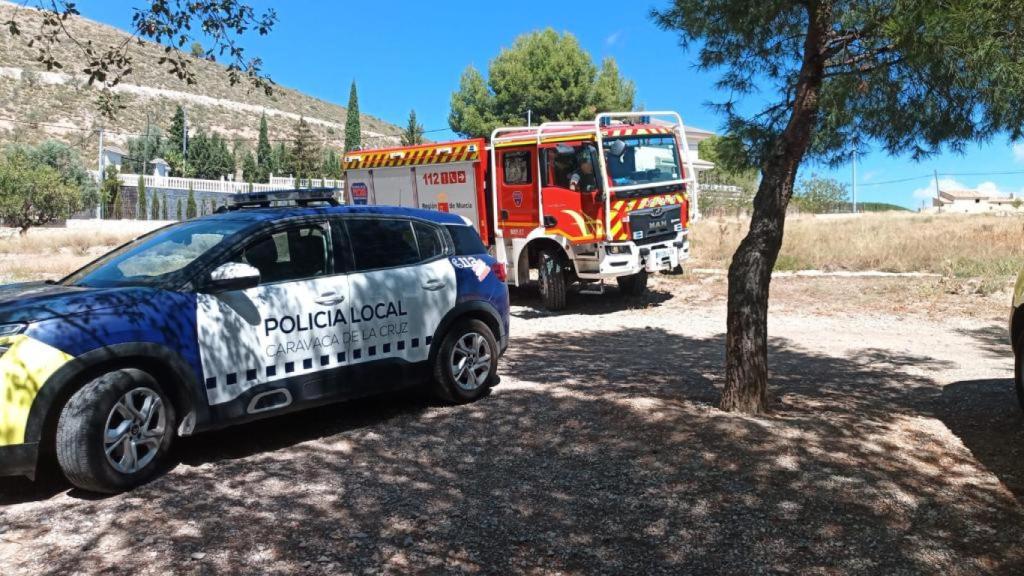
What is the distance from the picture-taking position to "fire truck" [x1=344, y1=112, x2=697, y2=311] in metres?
12.5

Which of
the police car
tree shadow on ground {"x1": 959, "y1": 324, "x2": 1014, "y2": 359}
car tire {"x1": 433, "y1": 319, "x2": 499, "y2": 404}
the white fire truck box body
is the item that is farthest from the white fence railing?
the police car

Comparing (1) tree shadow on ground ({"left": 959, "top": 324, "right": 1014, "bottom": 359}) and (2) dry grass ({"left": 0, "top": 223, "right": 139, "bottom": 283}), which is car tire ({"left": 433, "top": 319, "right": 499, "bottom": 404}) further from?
(2) dry grass ({"left": 0, "top": 223, "right": 139, "bottom": 283})

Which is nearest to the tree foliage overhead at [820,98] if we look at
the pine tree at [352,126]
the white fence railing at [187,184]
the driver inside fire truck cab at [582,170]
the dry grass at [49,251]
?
the driver inside fire truck cab at [582,170]

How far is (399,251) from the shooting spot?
20.0 feet

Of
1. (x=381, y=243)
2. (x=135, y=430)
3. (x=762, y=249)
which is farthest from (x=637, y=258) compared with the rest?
(x=135, y=430)

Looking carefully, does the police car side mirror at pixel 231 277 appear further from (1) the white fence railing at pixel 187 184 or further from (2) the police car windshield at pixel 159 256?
(1) the white fence railing at pixel 187 184

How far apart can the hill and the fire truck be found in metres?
37.7

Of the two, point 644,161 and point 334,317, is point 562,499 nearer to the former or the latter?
point 334,317

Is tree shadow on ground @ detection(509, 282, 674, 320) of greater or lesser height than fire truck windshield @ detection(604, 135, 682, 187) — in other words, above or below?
below

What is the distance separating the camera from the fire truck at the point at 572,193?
12461 millimetres

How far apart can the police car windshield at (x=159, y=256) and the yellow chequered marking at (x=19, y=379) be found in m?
0.90

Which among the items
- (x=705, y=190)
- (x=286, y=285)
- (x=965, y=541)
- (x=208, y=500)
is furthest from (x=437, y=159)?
(x=705, y=190)

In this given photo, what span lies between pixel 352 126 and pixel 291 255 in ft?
211

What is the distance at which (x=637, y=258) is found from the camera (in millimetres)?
12672
